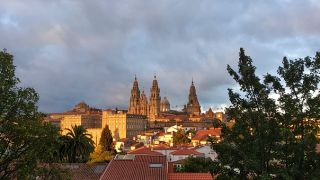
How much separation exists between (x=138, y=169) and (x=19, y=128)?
1901 cm

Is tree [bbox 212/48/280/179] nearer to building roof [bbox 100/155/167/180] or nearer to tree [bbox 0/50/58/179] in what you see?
tree [bbox 0/50/58/179]

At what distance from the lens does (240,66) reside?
18688mm

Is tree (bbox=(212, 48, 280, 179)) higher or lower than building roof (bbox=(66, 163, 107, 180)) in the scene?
higher

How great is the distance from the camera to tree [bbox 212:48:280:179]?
17753mm

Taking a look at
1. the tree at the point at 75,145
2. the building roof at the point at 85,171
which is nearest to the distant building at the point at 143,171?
the building roof at the point at 85,171

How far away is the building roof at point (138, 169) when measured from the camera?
33094 millimetres

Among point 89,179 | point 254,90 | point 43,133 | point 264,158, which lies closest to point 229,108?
point 254,90

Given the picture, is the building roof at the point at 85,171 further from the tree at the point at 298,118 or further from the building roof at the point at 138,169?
the tree at the point at 298,118

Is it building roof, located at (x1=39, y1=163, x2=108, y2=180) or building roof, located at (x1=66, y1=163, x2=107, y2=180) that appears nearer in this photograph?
building roof, located at (x1=39, y1=163, x2=108, y2=180)

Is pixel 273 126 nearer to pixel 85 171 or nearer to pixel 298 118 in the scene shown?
pixel 298 118

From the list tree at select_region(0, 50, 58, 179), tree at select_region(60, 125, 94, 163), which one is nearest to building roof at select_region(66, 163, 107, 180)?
tree at select_region(60, 125, 94, 163)

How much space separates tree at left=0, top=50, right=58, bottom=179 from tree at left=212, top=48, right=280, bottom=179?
22.7ft

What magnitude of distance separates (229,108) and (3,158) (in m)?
8.83

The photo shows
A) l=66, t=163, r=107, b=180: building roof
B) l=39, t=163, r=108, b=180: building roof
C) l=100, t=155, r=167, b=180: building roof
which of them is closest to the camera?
l=100, t=155, r=167, b=180: building roof
